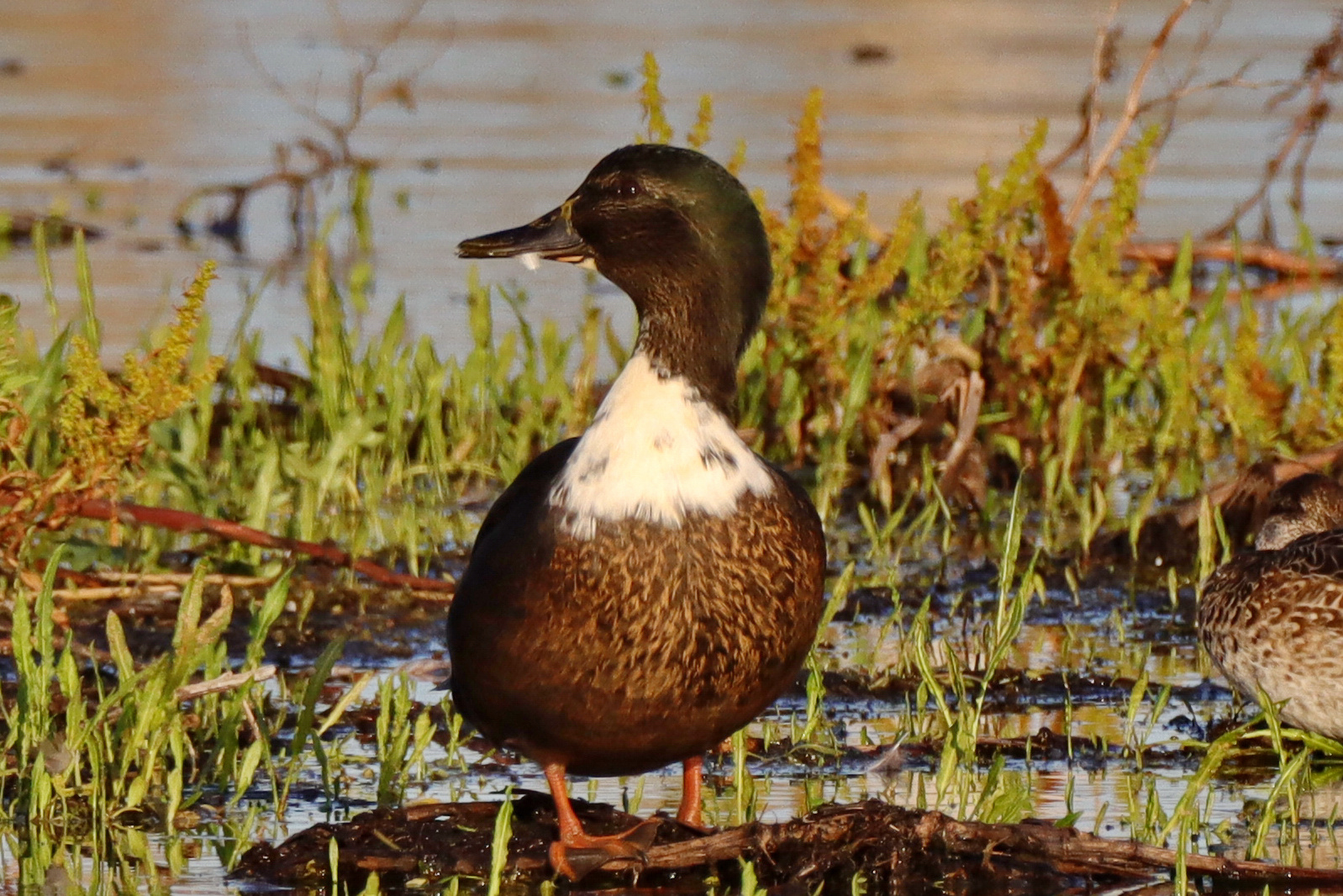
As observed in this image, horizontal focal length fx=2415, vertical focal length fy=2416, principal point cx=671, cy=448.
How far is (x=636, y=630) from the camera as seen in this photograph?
4336 mm

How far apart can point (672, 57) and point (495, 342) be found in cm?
894

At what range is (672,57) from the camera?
1845cm

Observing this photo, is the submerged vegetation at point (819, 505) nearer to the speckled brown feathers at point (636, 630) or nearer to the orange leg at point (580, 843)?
the orange leg at point (580, 843)

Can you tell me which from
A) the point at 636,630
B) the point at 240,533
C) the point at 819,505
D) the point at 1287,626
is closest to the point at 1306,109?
the point at 819,505

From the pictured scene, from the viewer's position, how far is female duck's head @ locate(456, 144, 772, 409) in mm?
4562

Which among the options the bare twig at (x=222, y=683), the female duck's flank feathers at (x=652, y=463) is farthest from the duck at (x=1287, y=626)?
the bare twig at (x=222, y=683)

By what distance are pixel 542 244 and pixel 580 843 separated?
1.17 meters

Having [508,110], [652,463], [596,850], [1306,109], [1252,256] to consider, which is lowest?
[596,850]

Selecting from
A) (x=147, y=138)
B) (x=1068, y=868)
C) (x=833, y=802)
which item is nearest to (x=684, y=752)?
(x=833, y=802)

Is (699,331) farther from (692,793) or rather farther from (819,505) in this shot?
(819,505)

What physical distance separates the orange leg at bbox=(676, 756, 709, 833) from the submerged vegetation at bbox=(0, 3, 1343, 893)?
0.13 meters

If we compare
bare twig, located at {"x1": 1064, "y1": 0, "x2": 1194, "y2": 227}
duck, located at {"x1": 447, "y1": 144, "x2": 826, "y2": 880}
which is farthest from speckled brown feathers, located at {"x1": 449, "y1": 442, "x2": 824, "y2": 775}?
bare twig, located at {"x1": 1064, "y1": 0, "x2": 1194, "y2": 227}

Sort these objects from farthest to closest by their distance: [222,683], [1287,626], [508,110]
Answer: [508,110] < [1287,626] < [222,683]

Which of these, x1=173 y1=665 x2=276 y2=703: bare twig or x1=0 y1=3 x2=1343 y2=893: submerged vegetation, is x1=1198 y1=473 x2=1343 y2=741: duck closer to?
x1=0 y1=3 x2=1343 y2=893: submerged vegetation
